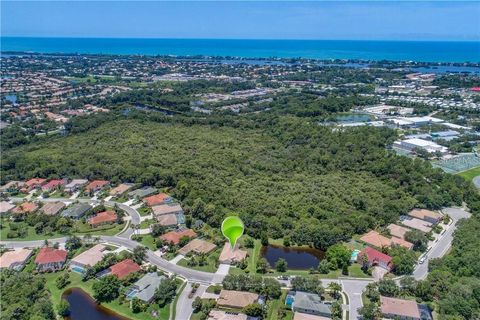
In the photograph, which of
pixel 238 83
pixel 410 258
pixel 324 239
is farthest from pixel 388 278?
pixel 238 83

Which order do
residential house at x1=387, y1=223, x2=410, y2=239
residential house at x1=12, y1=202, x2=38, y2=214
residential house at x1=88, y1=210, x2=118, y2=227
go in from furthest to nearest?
1. residential house at x1=12, y1=202, x2=38, y2=214
2. residential house at x1=88, y1=210, x2=118, y2=227
3. residential house at x1=387, y1=223, x2=410, y2=239

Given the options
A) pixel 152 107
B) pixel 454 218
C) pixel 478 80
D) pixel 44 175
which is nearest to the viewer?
pixel 454 218

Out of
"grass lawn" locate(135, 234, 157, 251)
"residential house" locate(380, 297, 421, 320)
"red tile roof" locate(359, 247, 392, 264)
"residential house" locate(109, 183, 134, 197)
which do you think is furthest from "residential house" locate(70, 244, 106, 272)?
"residential house" locate(380, 297, 421, 320)

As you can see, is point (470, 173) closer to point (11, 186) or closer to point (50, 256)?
point (50, 256)

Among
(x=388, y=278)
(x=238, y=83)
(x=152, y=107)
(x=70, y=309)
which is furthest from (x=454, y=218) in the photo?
(x=238, y=83)

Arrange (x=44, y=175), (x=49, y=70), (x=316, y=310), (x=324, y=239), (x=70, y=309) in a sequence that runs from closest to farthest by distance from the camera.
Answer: (x=316, y=310), (x=70, y=309), (x=324, y=239), (x=44, y=175), (x=49, y=70)

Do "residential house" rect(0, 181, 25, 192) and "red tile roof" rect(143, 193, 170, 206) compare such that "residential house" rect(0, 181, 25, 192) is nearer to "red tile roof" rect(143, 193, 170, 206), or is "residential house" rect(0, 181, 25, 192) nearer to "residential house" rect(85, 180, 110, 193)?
"residential house" rect(85, 180, 110, 193)

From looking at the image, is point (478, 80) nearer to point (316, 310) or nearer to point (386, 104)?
point (386, 104)

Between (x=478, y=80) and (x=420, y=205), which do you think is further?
(x=478, y=80)
